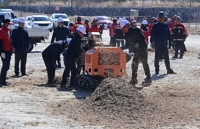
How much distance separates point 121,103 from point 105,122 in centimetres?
129

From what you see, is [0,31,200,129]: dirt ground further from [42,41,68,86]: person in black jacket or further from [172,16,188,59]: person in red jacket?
[172,16,188,59]: person in red jacket

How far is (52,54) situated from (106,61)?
2.16 metres

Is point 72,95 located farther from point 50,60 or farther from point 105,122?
point 105,122

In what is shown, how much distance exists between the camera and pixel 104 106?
11.9 metres

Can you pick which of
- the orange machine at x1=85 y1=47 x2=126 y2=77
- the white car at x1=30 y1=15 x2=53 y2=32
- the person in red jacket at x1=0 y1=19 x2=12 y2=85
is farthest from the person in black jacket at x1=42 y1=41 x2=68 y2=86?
the white car at x1=30 y1=15 x2=53 y2=32

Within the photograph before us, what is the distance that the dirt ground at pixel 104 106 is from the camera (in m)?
10.6

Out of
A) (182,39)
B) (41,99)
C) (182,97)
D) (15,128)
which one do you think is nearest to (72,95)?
(41,99)

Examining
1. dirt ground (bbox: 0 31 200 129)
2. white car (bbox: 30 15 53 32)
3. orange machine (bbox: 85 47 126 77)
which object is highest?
orange machine (bbox: 85 47 126 77)

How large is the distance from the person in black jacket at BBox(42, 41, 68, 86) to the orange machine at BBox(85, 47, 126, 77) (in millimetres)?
1237

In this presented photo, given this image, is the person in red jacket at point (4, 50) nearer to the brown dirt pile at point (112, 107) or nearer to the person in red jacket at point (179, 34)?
the brown dirt pile at point (112, 107)

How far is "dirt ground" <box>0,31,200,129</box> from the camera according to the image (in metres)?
10.6

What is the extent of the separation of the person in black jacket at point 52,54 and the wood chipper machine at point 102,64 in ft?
3.75

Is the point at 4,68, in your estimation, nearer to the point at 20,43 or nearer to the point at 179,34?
the point at 20,43

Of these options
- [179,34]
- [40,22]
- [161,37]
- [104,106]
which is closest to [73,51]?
[104,106]
